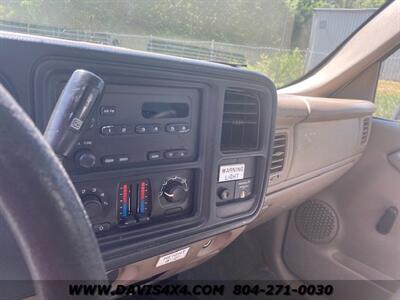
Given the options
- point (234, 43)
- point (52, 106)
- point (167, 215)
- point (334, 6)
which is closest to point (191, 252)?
point (167, 215)

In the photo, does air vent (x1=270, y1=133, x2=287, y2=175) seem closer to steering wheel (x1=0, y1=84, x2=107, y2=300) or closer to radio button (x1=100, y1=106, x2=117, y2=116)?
radio button (x1=100, y1=106, x2=117, y2=116)

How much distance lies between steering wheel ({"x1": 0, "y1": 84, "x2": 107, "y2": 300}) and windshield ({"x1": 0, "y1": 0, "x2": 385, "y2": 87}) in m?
0.64

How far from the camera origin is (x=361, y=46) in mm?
2086

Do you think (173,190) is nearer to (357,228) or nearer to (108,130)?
(108,130)

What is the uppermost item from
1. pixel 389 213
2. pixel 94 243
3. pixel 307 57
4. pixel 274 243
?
pixel 307 57

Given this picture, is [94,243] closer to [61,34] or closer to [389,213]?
[61,34]

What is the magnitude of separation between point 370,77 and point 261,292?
4.35 feet

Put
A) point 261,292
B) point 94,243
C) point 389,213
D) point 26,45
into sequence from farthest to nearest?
1. point 261,292
2. point 389,213
3. point 26,45
4. point 94,243

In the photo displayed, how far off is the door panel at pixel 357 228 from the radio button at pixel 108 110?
1598 mm

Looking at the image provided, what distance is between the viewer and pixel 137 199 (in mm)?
1065

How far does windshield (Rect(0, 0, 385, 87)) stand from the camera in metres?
1.12

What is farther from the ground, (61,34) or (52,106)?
(61,34)

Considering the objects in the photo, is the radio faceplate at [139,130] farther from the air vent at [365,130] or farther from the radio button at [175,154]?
the air vent at [365,130]

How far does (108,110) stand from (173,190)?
0.29 meters
